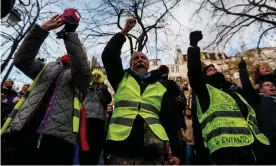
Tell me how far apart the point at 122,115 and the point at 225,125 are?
42.3 inches

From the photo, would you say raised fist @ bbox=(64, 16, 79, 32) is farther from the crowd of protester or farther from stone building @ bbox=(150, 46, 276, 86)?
stone building @ bbox=(150, 46, 276, 86)

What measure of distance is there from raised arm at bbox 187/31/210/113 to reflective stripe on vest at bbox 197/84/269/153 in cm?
8

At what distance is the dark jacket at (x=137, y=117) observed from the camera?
8.09 feet

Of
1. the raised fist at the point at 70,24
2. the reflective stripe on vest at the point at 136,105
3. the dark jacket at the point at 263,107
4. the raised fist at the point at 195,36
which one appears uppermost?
the raised fist at the point at 195,36

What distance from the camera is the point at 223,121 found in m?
2.86

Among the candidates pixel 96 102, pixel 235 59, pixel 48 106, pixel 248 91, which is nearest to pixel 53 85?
pixel 48 106

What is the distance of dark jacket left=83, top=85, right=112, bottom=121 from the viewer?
427 centimetres

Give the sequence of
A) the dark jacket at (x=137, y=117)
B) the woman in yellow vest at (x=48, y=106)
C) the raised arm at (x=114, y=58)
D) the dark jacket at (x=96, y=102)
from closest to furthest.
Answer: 1. the woman in yellow vest at (x=48, y=106)
2. the dark jacket at (x=137, y=117)
3. the raised arm at (x=114, y=58)
4. the dark jacket at (x=96, y=102)

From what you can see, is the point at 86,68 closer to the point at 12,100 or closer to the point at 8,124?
the point at 8,124

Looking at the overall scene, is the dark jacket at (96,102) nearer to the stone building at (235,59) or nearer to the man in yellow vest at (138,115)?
the man in yellow vest at (138,115)

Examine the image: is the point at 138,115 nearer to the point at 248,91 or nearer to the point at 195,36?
the point at 195,36

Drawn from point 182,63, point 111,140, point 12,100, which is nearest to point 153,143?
point 111,140

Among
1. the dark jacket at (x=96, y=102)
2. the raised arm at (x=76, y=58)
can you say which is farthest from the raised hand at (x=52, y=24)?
the dark jacket at (x=96, y=102)

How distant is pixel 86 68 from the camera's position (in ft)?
8.45
